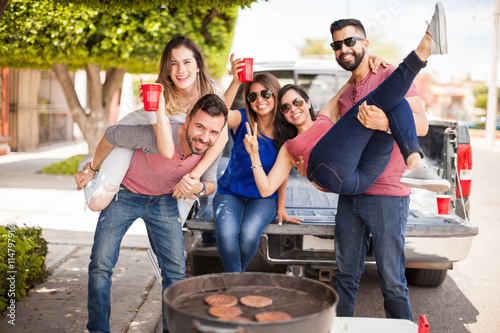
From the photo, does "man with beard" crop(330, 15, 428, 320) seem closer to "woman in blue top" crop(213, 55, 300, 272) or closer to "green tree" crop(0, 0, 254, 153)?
"woman in blue top" crop(213, 55, 300, 272)

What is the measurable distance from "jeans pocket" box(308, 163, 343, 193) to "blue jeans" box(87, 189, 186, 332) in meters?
0.98

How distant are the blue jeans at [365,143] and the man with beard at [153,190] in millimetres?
654

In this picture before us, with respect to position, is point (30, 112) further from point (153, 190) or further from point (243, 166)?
point (153, 190)

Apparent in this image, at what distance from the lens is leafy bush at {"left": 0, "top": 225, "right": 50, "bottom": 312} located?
3.79m

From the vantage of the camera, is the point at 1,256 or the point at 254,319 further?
the point at 1,256

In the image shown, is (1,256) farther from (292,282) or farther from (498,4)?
(498,4)

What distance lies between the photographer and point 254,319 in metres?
2.12

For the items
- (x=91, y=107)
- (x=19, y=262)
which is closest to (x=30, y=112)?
(x=91, y=107)

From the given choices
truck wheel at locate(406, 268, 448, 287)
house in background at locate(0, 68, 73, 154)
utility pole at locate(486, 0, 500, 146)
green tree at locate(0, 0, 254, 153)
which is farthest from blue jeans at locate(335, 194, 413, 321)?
utility pole at locate(486, 0, 500, 146)

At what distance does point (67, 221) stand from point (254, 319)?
5.52 meters

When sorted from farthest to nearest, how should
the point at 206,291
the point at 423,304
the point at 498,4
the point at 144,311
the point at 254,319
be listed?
1. the point at 498,4
2. the point at 423,304
3. the point at 144,311
4. the point at 206,291
5. the point at 254,319

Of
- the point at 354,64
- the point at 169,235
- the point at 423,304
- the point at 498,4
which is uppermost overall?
the point at 498,4

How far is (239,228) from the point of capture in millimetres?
3600

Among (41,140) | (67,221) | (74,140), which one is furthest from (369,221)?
(74,140)
